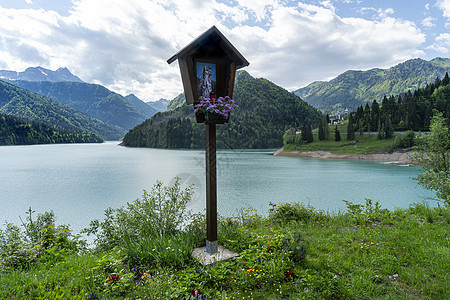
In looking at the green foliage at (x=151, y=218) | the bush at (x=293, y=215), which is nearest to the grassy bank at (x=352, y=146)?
the bush at (x=293, y=215)

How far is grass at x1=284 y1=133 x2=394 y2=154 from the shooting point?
228 ft

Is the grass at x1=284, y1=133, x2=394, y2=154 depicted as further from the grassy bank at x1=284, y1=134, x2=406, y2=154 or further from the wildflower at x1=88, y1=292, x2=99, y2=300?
the wildflower at x1=88, y1=292, x2=99, y2=300

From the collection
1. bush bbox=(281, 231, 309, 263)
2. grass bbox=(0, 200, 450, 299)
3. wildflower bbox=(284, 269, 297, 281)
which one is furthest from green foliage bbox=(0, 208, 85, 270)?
bush bbox=(281, 231, 309, 263)

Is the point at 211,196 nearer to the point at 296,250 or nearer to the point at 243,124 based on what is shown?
the point at 296,250

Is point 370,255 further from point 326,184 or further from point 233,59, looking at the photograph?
point 326,184

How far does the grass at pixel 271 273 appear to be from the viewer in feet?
11.8

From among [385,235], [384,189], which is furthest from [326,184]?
[385,235]

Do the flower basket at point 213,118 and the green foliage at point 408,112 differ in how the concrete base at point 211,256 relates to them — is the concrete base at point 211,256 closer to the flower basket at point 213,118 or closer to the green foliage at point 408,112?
the flower basket at point 213,118

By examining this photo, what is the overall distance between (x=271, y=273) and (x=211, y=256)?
139 centimetres

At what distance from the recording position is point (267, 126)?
14900cm

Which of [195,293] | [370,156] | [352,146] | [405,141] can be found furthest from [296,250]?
[352,146]

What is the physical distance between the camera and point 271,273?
4.02m

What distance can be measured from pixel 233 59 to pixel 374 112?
102m

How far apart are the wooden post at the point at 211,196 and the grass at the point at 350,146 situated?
248 feet
